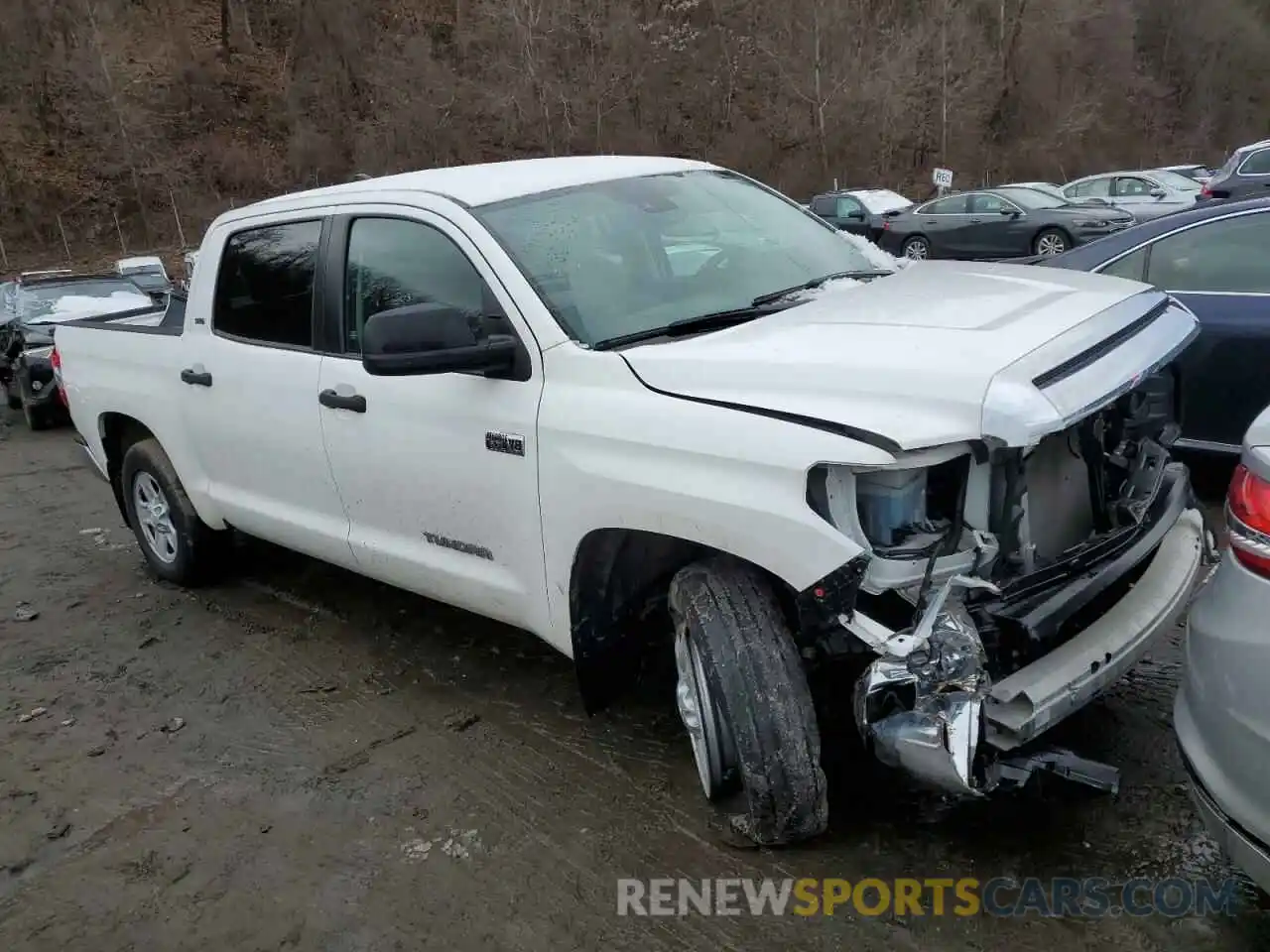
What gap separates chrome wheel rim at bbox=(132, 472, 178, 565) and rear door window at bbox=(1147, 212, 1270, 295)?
17.1ft

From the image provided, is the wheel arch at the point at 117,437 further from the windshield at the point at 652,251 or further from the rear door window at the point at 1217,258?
the rear door window at the point at 1217,258

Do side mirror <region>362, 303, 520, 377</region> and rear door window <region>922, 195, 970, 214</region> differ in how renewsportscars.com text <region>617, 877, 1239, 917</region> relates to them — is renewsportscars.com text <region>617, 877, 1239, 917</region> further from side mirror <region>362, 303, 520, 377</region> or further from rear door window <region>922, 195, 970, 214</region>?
rear door window <region>922, 195, 970, 214</region>

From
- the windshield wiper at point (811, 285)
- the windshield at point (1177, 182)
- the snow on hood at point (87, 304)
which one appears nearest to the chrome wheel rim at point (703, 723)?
the windshield wiper at point (811, 285)

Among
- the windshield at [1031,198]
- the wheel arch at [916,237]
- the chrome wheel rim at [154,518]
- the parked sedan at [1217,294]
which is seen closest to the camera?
the parked sedan at [1217,294]

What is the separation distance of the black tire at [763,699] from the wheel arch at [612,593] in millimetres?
281

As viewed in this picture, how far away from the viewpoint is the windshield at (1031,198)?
63.2ft

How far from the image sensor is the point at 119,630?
539 cm

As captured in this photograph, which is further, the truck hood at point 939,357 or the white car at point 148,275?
the white car at point 148,275

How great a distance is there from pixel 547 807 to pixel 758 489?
1.40 meters

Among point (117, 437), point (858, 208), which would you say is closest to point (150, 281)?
point (117, 437)

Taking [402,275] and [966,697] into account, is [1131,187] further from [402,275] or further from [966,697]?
[966,697]

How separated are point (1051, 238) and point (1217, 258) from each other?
14061 millimetres

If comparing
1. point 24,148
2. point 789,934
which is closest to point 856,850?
point 789,934

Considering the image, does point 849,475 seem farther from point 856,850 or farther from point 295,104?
point 295,104
